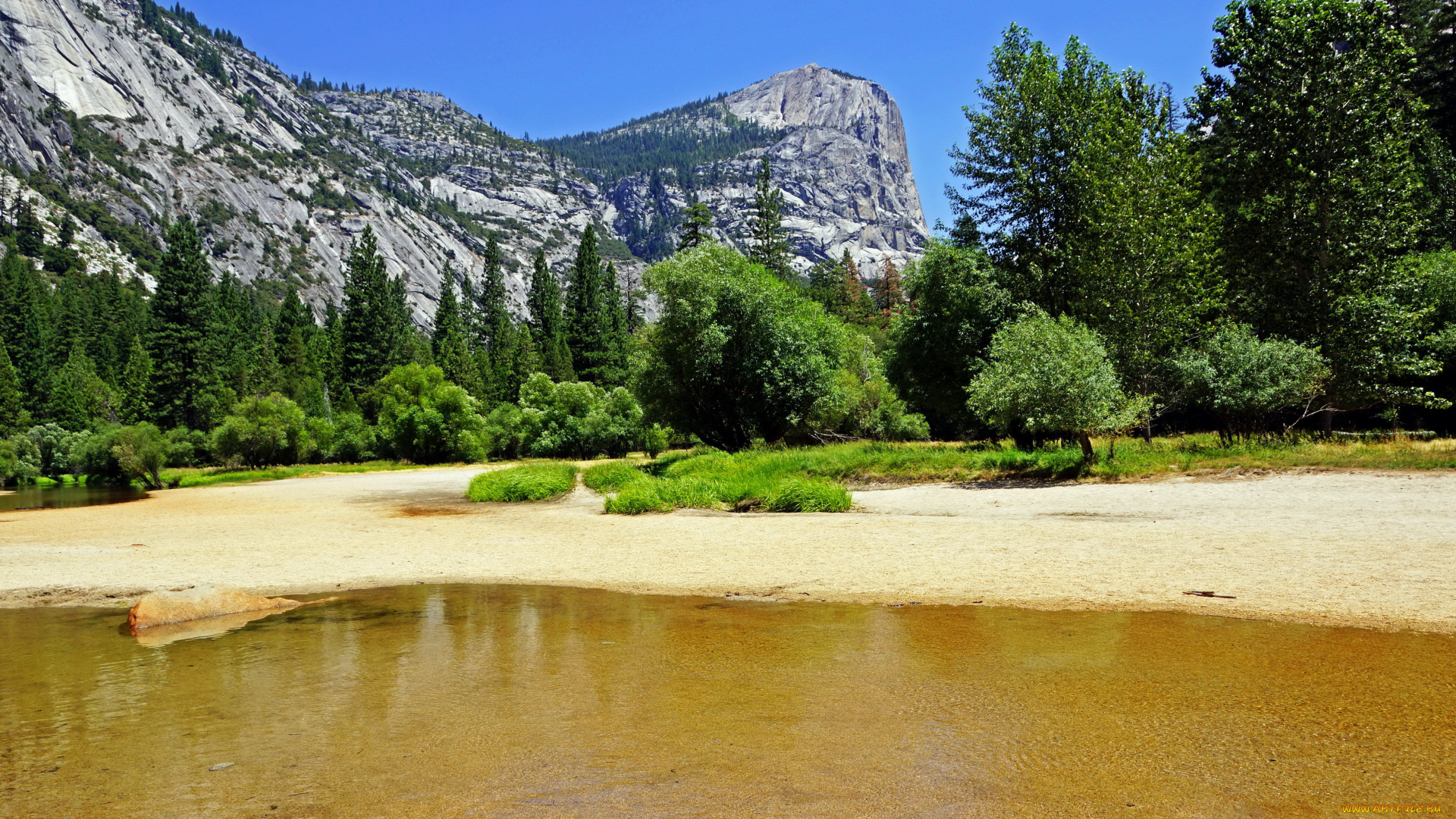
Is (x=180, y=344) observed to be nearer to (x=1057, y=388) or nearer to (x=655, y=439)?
(x=655, y=439)

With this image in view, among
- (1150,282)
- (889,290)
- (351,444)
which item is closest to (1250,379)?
(1150,282)

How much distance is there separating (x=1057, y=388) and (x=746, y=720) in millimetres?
17399

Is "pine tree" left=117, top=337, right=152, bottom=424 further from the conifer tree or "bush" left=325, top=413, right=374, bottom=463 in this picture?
the conifer tree

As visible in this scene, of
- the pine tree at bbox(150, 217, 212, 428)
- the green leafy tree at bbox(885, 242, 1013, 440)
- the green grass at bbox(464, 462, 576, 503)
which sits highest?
the pine tree at bbox(150, 217, 212, 428)

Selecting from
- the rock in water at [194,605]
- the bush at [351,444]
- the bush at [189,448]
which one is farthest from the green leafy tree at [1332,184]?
the bush at [189,448]

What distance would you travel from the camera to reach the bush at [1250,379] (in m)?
22.0

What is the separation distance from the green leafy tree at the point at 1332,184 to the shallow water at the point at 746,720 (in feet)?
75.3

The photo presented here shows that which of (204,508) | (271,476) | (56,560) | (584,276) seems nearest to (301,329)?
(584,276)

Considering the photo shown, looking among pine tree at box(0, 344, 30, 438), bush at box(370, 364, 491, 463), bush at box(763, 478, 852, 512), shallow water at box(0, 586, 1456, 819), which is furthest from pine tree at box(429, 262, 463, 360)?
shallow water at box(0, 586, 1456, 819)

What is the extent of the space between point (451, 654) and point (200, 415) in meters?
77.9

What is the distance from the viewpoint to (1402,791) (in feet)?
13.2

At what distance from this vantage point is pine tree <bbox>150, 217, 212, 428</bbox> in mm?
69188

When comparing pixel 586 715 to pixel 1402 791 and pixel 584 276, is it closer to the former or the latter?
pixel 1402 791

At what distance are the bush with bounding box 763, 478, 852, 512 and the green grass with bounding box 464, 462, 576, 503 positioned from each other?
9.71 m
